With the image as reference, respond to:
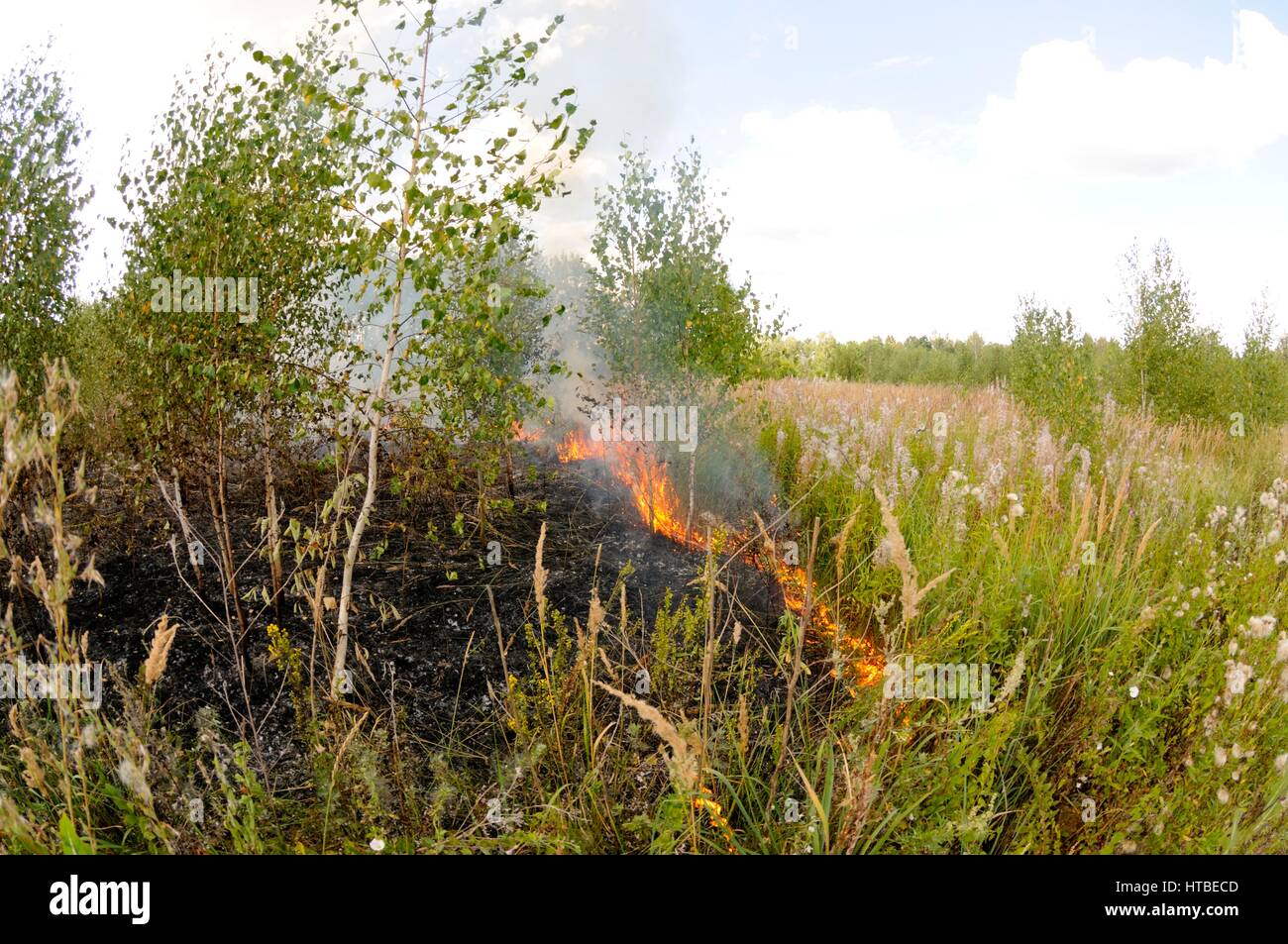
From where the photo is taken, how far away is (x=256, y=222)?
4.78 metres

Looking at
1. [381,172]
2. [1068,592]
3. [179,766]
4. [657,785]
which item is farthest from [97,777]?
[1068,592]

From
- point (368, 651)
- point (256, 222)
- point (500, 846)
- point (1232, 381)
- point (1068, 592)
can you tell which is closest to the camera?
point (500, 846)

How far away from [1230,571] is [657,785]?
10.5ft

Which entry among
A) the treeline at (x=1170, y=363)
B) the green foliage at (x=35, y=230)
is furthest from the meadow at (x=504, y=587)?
the treeline at (x=1170, y=363)

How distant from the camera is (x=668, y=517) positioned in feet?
22.6
